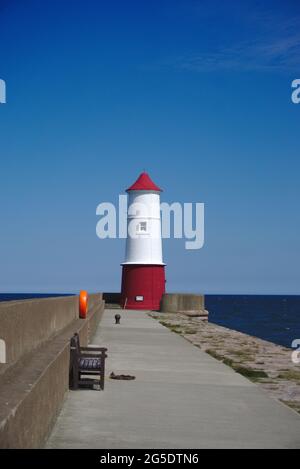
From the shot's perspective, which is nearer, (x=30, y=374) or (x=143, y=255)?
(x=30, y=374)

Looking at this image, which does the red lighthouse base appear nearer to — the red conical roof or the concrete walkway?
the red conical roof

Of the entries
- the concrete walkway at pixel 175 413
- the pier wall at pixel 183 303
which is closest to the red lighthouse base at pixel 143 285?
the pier wall at pixel 183 303

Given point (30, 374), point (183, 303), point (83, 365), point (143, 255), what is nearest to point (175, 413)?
point (83, 365)

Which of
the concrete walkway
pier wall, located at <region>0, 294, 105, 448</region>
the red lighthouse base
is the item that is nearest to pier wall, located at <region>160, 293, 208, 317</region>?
the red lighthouse base

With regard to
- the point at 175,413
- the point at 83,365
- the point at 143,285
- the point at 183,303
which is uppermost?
the point at 143,285

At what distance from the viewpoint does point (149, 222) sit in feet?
152

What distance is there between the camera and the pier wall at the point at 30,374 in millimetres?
6051

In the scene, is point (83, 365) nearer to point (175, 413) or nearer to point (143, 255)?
point (175, 413)

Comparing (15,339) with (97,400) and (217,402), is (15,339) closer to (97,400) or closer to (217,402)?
(97,400)

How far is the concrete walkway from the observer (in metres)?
8.34

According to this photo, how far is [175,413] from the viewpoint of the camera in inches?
397

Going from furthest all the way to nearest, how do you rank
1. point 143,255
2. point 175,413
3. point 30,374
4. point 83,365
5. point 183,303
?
point 143,255 → point 183,303 → point 83,365 → point 175,413 → point 30,374

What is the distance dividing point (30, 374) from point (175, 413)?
3.07 meters

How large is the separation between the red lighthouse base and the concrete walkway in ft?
96.6
